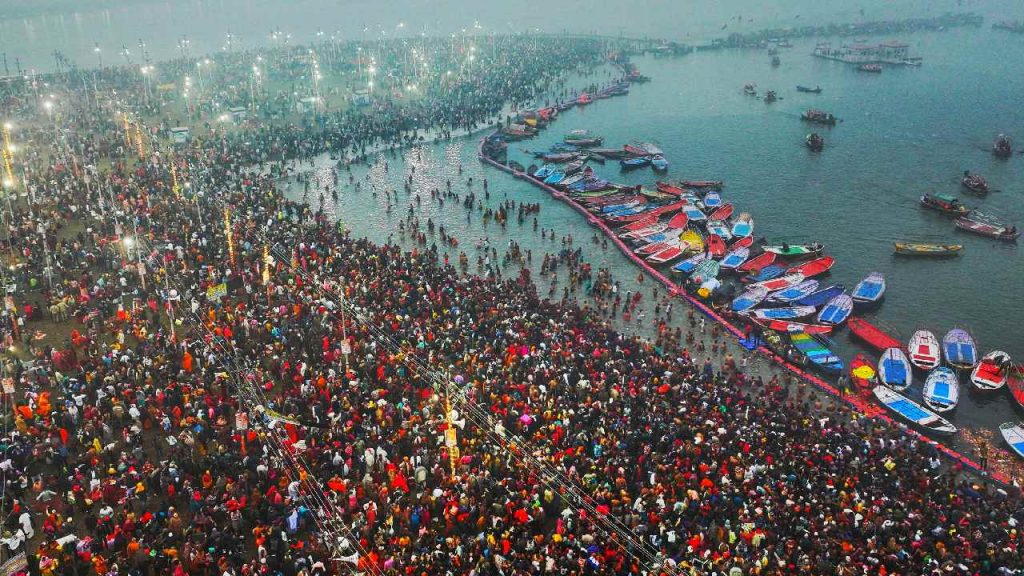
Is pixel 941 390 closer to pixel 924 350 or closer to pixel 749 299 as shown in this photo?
pixel 924 350

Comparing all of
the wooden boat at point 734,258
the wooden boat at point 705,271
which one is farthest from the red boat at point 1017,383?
the wooden boat at point 705,271

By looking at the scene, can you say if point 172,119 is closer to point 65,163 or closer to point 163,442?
point 65,163

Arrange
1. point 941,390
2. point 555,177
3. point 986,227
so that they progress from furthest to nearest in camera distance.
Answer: point 555,177 < point 986,227 < point 941,390

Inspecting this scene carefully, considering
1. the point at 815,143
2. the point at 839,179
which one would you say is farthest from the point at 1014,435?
the point at 815,143

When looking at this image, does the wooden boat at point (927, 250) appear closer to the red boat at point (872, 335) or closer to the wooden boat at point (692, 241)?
the red boat at point (872, 335)

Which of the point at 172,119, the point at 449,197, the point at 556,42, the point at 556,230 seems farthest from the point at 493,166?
the point at 556,42

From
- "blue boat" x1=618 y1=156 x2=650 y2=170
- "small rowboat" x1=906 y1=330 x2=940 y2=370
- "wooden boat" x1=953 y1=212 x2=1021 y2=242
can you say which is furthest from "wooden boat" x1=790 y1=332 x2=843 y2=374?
"blue boat" x1=618 y1=156 x2=650 y2=170
